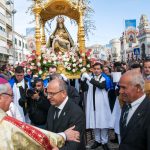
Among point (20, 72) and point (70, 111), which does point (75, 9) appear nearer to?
point (20, 72)

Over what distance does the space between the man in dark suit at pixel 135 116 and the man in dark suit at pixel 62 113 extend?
699mm

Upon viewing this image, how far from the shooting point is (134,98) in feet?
12.5

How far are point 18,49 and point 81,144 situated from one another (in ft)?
257

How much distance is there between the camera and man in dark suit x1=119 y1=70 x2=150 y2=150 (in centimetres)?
349

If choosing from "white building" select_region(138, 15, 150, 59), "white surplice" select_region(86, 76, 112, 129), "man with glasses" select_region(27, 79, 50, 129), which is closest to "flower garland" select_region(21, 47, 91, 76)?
"white surplice" select_region(86, 76, 112, 129)

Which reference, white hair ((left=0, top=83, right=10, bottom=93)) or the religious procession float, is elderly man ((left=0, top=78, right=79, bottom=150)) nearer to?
white hair ((left=0, top=83, right=10, bottom=93))

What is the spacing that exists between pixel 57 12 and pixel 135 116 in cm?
1177

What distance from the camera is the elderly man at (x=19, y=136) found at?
2984 millimetres

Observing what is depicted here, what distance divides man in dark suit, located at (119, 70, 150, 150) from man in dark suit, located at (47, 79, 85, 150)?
70 centimetres

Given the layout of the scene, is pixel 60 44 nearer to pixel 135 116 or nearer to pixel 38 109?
pixel 38 109

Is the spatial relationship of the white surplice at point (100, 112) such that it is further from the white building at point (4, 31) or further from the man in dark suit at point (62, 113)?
the white building at point (4, 31)

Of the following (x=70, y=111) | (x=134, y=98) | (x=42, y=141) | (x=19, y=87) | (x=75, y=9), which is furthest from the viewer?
(x=75, y=9)

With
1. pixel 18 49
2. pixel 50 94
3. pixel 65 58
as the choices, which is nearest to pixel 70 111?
pixel 50 94

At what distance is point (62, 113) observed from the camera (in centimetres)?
455
